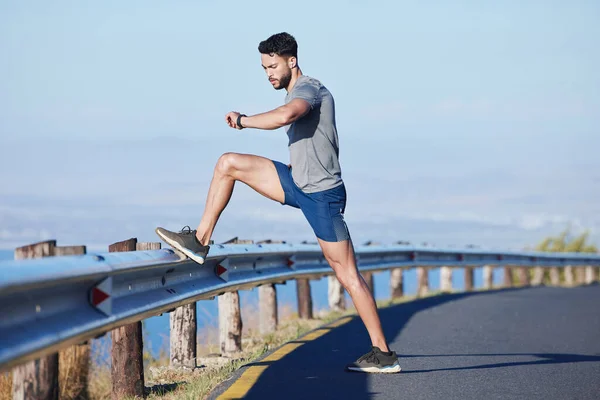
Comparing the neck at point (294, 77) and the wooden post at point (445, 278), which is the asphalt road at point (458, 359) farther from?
the wooden post at point (445, 278)

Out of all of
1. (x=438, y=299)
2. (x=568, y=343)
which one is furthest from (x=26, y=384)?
(x=438, y=299)

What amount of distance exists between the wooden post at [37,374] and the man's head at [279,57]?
2.51m

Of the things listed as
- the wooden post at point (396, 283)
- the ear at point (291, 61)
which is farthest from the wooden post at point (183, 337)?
the wooden post at point (396, 283)

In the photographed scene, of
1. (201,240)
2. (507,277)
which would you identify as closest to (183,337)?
(201,240)

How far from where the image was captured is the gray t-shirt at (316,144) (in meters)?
7.12

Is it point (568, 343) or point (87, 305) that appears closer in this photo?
point (87, 305)

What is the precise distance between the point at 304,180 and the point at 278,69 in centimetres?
83

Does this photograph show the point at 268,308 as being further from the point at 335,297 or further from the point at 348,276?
the point at 348,276

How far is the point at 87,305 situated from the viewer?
5.46 m

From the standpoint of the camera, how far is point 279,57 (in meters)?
7.15

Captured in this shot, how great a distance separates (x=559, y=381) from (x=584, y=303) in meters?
9.20

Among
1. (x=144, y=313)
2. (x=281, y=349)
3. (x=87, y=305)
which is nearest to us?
(x=87, y=305)

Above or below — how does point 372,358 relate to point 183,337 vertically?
below

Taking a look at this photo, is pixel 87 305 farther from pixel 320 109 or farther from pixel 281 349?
pixel 281 349
